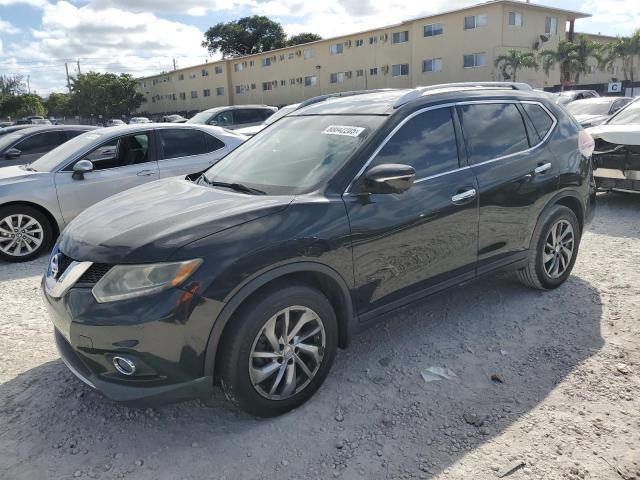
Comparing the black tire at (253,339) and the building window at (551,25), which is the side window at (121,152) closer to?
the black tire at (253,339)

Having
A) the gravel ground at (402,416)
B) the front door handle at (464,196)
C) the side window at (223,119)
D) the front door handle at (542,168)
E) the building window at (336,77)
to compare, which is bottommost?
the gravel ground at (402,416)

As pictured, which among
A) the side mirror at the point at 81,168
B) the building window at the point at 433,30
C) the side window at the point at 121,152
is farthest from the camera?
the building window at the point at 433,30

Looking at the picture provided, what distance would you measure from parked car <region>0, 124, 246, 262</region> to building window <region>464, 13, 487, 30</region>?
33.2 m

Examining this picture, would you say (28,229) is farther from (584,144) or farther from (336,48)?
(336,48)

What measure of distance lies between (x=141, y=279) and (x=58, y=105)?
95917mm

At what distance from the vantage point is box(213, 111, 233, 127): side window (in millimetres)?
14600

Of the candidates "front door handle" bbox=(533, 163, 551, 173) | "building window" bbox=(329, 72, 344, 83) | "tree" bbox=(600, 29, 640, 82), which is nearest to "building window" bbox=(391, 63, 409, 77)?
"building window" bbox=(329, 72, 344, 83)

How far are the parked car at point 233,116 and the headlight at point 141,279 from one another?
1211 cm

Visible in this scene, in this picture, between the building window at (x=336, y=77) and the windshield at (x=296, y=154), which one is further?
the building window at (x=336, y=77)

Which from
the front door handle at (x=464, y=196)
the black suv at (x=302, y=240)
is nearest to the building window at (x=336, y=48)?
the black suv at (x=302, y=240)

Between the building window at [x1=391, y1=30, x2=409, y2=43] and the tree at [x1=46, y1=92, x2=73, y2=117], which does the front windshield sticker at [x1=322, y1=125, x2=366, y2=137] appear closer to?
the building window at [x1=391, y1=30, x2=409, y2=43]

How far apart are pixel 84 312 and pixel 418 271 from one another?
200 cm

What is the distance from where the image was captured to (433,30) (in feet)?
123

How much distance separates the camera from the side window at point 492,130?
374cm
